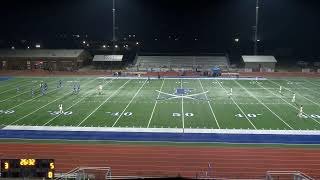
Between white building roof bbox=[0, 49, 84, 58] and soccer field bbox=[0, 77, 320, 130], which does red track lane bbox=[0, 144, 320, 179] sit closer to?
soccer field bbox=[0, 77, 320, 130]

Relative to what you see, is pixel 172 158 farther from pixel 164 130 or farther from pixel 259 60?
pixel 259 60

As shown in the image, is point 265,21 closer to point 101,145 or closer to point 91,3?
point 91,3

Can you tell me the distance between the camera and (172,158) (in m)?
16.5

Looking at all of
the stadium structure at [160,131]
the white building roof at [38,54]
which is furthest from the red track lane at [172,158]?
the white building roof at [38,54]

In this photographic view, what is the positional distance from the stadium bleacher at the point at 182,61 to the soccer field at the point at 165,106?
82.4 ft

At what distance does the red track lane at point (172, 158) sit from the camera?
15180 mm

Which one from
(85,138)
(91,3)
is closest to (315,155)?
(85,138)

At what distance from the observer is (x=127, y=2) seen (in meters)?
82.7

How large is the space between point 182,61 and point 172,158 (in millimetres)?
53488

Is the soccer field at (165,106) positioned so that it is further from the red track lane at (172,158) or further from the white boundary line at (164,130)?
the red track lane at (172,158)

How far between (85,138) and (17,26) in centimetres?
7338

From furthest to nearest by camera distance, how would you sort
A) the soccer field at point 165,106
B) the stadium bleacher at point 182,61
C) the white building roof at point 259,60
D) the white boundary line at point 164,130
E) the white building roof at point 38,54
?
the stadium bleacher at point 182,61, the white building roof at point 38,54, the white building roof at point 259,60, the soccer field at point 165,106, the white boundary line at point 164,130
